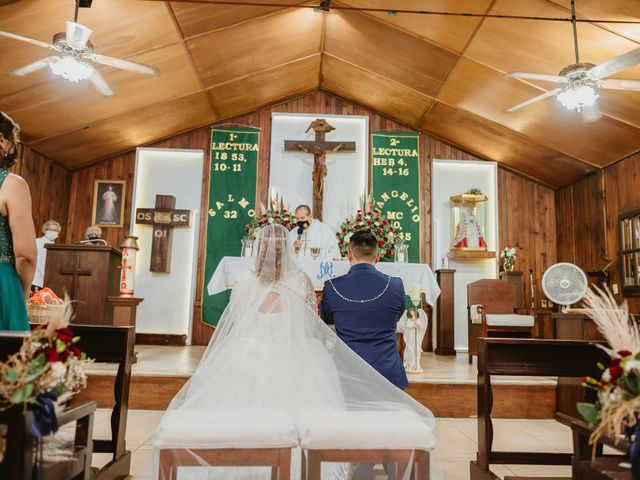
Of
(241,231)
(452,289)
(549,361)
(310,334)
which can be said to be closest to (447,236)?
(452,289)

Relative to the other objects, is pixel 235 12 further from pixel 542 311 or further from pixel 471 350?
pixel 542 311

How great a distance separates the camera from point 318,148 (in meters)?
7.51

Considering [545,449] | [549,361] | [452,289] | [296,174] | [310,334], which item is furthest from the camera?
[296,174]

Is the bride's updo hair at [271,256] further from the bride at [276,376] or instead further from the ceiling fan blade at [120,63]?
the ceiling fan blade at [120,63]

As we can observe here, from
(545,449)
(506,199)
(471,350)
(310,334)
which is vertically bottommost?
(545,449)

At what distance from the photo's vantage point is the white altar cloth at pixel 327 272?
17.5ft

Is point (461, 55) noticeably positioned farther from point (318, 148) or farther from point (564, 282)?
point (564, 282)

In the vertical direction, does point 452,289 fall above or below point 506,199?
below

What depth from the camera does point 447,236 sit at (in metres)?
7.69

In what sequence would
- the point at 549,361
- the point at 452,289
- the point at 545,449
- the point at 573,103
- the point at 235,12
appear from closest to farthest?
the point at 549,361
the point at 545,449
the point at 573,103
the point at 235,12
the point at 452,289

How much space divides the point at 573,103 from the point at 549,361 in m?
2.44

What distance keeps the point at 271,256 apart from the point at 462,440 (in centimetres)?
210

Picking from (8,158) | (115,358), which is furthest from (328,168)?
(8,158)

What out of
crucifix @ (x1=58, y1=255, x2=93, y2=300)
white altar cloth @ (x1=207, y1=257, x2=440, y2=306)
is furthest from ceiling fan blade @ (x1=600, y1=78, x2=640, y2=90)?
crucifix @ (x1=58, y1=255, x2=93, y2=300)
